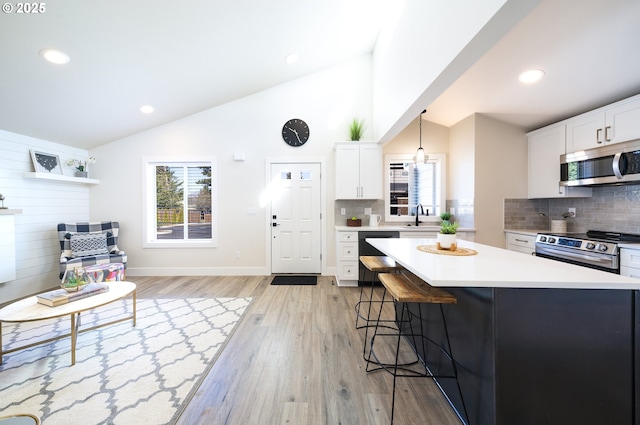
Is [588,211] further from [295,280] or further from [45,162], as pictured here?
[45,162]

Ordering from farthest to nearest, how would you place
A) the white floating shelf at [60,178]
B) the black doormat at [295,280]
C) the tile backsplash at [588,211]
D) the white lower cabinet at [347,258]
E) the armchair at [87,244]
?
the black doormat at [295,280]
the white lower cabinet at [347,258]
the armchair at [87,244]
the white floating shelf at [60,178]
the tile backsplash at [588,211]

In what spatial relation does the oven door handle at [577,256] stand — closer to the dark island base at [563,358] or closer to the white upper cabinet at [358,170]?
the dark island base at [563,358]

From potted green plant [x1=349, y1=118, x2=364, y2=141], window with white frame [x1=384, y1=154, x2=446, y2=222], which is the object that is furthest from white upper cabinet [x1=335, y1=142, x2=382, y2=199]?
window with white frame [x1=384, y1=154, x2=446, y2=222]

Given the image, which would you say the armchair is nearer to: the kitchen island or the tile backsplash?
the kitchen island

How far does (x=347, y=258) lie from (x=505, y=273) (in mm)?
2659

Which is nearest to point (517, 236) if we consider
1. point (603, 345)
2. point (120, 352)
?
point (603, 345)

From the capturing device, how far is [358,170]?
4066mm

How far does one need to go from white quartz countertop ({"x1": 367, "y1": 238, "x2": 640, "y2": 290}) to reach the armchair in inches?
166

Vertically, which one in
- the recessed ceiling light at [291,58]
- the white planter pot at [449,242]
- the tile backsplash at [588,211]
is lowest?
the white planter pot at [449,242]

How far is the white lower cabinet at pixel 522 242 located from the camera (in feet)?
10.7

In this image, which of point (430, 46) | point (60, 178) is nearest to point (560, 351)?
point (430, 46)

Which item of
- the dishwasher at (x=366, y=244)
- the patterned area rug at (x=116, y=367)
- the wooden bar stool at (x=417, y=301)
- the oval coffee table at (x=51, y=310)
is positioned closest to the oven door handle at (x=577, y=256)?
the dishwasher at (x=366, y=244)

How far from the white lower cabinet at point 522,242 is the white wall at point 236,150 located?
2.63 m

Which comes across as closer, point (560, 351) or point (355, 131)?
point (560, 351)
